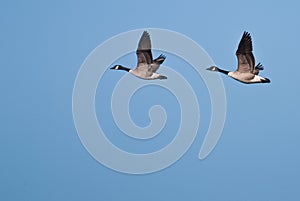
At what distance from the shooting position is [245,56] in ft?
5.67

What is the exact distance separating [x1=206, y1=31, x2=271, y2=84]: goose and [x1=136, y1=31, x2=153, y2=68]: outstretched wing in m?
0.27

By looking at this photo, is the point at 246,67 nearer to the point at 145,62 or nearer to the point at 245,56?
the point at 245,56

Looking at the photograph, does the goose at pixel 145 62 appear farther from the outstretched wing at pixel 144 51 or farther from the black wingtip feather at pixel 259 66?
the black wingtip feather at pixel 259 66

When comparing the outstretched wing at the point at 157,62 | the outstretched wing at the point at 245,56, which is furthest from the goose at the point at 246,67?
the outstretched wing at the point at 157,62

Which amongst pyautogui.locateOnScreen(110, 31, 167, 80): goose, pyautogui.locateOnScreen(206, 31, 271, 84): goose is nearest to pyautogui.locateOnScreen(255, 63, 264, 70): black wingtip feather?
pyautogui.locateOnScreen(206, 31, 271, 84): goose

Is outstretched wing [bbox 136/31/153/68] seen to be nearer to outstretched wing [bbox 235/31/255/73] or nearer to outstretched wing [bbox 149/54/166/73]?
outstretched wing [bbox 149/54/166/73]

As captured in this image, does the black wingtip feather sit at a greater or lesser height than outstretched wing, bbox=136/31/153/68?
lesser

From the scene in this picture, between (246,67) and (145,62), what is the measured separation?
428 millimetres

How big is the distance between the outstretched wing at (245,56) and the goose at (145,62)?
0.32 meters

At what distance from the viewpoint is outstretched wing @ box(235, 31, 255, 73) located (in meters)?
1.73

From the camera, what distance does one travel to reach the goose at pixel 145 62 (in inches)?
68.9

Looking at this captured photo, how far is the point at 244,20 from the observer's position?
1.76 metres

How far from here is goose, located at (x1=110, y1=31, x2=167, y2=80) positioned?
175 cm

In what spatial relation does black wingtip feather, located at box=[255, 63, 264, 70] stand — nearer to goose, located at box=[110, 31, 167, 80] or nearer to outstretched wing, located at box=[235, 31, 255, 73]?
outstretched wing, located at box=[235, 31, 255, 73]
